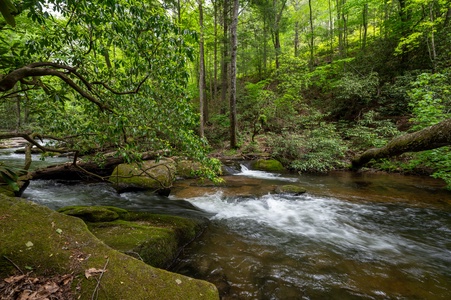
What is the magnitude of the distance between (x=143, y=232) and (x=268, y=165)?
8968 mm

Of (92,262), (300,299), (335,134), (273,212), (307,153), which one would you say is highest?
(335,134)

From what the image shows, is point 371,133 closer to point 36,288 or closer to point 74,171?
point 36,288

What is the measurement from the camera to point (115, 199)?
696 centimetres

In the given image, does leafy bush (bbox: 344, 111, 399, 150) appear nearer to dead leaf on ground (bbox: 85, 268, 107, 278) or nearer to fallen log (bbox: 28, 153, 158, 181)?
fallen log (bbox: 28, 153, 158, 181)

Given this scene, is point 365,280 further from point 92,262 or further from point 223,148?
point 223,148

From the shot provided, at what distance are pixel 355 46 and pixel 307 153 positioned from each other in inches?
686

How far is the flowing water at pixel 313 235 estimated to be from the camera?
3.42m

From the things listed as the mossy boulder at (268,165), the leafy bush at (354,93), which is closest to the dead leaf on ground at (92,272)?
the mossy boulder at (268,165)

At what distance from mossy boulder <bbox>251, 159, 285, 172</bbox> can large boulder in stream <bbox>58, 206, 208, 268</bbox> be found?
7281 mm

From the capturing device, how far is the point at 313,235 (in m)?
5.18

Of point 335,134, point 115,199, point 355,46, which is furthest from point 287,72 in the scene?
point 115,199

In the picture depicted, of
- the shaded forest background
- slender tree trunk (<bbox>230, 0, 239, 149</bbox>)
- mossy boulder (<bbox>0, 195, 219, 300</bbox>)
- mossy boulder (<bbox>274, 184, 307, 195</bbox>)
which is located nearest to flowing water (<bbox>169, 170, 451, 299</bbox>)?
mossy boulder (<bbox>274, 184, 307, 195</bbox>)

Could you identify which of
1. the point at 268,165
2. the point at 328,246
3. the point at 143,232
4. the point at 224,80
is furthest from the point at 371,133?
the point at 224,80

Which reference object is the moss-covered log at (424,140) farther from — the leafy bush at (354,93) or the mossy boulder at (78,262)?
the leafy bush at (354,93)
